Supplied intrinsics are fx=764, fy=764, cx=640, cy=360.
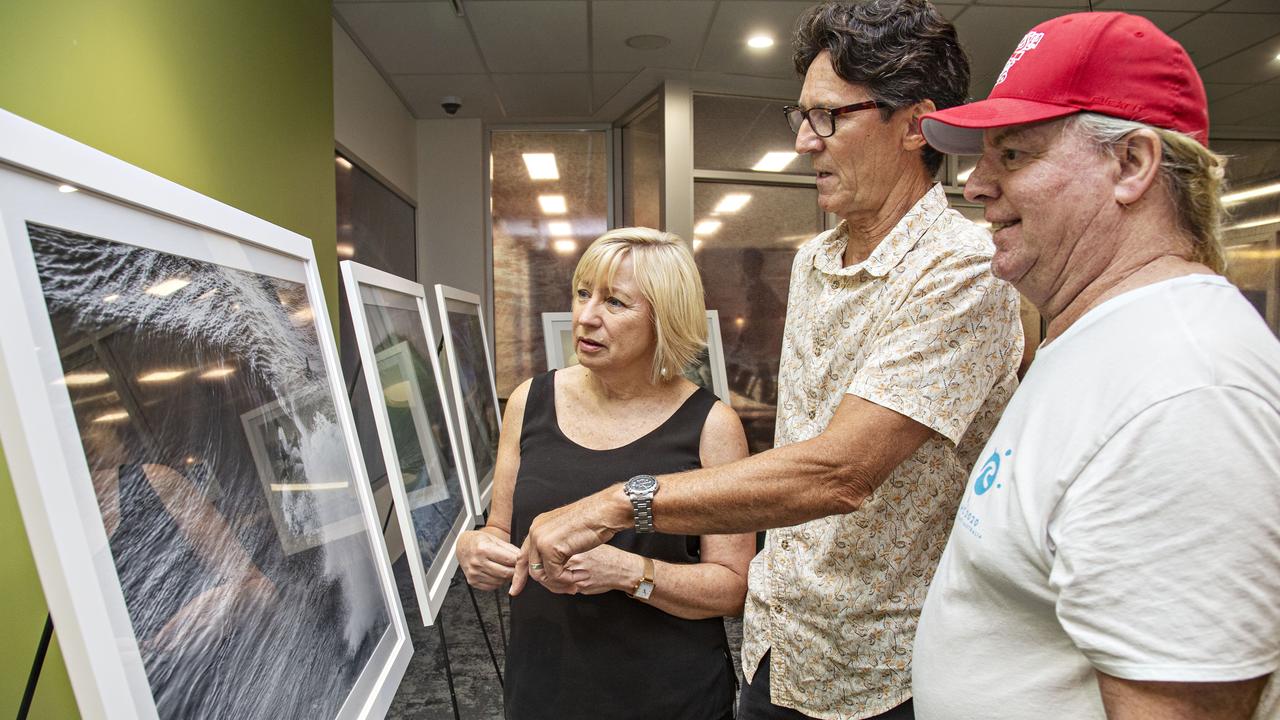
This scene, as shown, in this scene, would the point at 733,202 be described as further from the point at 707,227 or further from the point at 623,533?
the point at 623,533

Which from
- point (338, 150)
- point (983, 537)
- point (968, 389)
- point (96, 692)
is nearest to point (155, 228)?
point (96, 692)

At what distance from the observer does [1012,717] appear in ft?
2.33

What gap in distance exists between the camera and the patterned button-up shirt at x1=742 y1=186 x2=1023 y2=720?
0.99 meters

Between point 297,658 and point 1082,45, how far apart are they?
102cm

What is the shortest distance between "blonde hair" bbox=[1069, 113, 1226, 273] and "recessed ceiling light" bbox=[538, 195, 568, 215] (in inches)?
219

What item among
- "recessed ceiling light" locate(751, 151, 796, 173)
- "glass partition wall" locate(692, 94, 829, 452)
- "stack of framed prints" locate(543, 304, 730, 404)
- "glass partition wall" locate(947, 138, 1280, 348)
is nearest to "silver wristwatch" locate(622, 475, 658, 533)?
"stack of framed prints" locate(543, 304, 730, 404)

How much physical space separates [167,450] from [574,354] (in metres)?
2.95

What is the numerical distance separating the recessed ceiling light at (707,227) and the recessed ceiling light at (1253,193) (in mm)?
3393

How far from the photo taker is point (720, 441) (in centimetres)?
138

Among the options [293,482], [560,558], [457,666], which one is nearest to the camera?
[293,482]

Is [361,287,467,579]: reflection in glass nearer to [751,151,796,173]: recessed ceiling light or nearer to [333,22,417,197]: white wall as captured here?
[333,22,417,197]: white wall

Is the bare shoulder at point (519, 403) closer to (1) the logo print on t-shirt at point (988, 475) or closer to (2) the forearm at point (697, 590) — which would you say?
(2) the forearm at point (697, 590)

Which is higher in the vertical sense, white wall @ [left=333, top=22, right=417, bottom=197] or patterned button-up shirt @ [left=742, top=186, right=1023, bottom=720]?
white wall @ [left=333, top=22, right=417, bottom=197]

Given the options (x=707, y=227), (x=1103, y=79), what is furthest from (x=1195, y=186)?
(x=707, y=227)
